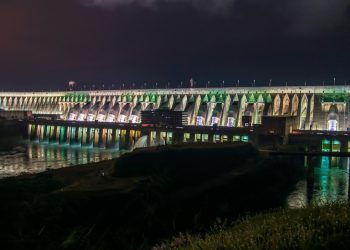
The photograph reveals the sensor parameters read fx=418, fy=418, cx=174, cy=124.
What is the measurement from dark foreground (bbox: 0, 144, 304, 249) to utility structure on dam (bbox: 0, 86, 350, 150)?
26384mm

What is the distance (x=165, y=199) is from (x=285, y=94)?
78.1 metres

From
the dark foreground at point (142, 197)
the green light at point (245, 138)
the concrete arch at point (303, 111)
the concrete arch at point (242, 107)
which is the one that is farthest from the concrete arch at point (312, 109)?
the dark foreground at point (142, 197)

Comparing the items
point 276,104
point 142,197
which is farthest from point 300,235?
point 276,104

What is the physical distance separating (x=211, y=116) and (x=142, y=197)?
275 ft

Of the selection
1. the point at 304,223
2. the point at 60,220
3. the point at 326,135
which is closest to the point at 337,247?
the point at 304,223

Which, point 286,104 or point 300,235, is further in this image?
point 286,104

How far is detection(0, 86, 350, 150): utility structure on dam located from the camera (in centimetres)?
8508

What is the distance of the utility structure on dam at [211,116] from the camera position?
85.1m

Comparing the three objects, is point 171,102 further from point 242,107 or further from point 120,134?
point 120,134

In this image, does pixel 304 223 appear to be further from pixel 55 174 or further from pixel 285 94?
pixel 285 94

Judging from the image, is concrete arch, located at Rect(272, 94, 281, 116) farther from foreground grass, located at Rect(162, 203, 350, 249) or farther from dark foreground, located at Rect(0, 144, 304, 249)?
foreground grass, located at Rect(162, 203, 350, 249)

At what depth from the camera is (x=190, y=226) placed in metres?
33.8

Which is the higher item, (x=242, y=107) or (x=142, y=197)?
(x=242, y=107)

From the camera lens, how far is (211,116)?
118812 millimetres
